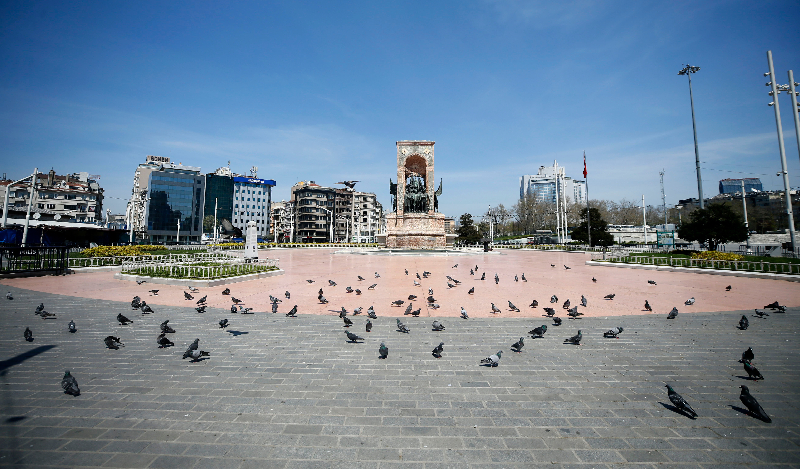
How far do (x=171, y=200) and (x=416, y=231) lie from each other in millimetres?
85962

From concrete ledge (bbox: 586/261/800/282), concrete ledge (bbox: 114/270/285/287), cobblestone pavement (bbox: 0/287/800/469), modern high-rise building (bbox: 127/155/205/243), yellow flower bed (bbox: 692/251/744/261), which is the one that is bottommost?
cobblestone pavement (bbox: 0/287/800/469)

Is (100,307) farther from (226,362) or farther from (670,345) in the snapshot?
(670,345)

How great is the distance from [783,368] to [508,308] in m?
4.78

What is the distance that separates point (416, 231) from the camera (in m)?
38.3

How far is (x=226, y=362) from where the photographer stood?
5031mm

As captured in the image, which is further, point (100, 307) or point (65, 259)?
point (65, 259)

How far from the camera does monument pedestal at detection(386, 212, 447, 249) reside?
125 ft

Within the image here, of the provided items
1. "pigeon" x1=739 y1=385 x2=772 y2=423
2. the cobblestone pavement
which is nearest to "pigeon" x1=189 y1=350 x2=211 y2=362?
the cobblestone pavement

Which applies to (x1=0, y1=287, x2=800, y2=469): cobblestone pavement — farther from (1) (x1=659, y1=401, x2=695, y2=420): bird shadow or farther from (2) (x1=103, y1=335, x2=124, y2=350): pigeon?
(2) (x1=103, y1=335, x2=124, y2=350): pigeon

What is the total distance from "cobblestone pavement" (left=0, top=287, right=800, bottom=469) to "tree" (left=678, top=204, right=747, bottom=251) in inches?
864

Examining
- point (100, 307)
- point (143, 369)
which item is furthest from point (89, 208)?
point (143, 369)

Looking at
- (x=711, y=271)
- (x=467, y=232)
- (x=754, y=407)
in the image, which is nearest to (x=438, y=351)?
(x=754, y=407)

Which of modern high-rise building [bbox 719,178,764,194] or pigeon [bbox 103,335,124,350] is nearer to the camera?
pigeon [bbox 103,335,124,350]

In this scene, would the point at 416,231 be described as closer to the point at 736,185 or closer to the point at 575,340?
the point at 575,340
